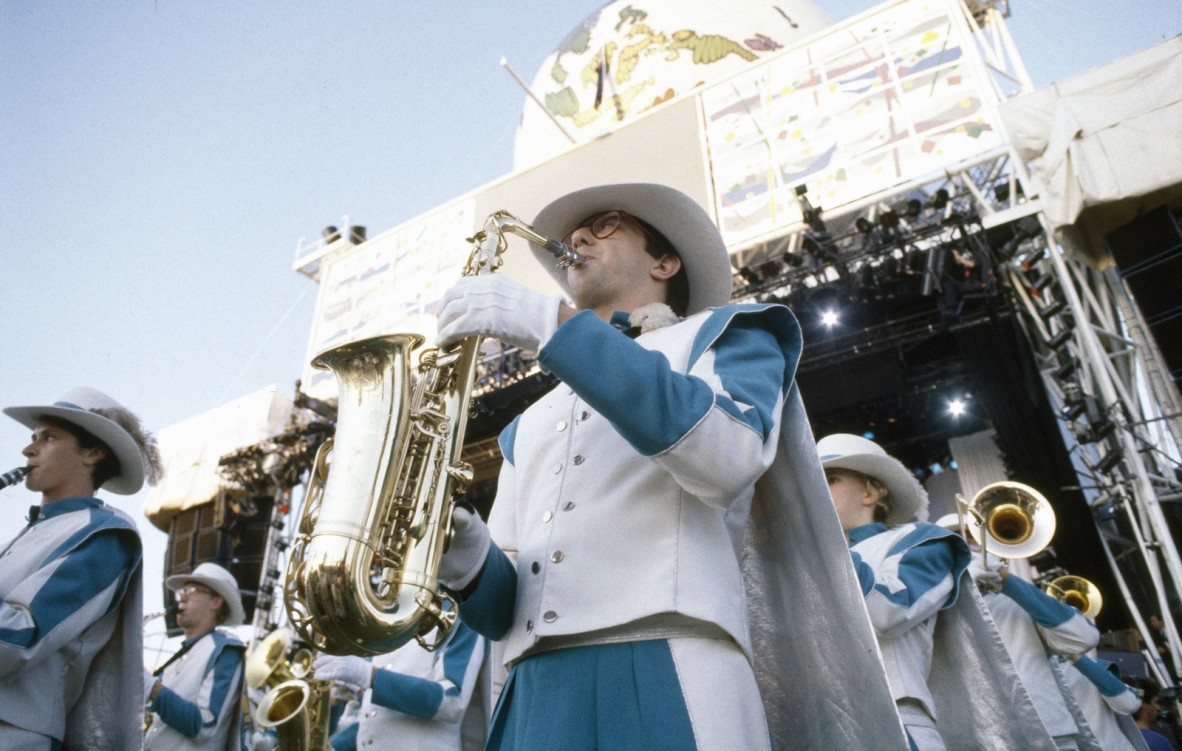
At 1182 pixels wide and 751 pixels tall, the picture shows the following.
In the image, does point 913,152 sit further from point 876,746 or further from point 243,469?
point 243,469

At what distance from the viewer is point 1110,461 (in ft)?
27.4

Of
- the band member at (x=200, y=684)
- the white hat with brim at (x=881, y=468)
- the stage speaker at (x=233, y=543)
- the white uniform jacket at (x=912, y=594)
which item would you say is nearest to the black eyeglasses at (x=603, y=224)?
the white uniform jacket at (x=912, y=594)

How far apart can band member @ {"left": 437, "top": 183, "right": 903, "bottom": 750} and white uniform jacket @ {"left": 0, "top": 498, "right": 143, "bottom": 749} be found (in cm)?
193

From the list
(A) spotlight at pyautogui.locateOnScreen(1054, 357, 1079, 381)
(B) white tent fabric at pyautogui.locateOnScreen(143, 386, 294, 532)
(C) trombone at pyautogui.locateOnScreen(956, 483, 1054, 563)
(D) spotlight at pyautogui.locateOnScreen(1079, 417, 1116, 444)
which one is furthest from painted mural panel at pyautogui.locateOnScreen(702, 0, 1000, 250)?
(B) white tent fabric at pyautogui.locateOnScreen(143, 386, 294, 532)

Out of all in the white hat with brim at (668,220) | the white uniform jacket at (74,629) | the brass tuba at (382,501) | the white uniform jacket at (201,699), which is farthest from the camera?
the white uniform jacket at (201,699)

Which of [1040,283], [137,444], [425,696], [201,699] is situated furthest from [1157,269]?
[201,699]

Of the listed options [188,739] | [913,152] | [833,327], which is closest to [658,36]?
[913,152]

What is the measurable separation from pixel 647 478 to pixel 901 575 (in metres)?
Result: 1.75

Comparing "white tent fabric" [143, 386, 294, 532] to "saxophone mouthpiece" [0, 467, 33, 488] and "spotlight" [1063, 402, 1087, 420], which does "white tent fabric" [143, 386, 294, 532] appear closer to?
"saxophone mouthpiece" [0, 467, 33, 488]

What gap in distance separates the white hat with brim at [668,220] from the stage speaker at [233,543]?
47.1 feet

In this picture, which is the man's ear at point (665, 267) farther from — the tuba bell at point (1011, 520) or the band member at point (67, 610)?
the tuba bell at point (1011, 520)

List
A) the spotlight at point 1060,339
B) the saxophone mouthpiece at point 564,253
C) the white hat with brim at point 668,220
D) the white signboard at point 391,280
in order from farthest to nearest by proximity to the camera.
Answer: the white signboard at point 391,280 < the spotlight at point 1060,339 < the white hat with brim at point 668,220 < the saxophone mouthpiece at point 564,253

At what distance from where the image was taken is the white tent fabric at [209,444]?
1628cm

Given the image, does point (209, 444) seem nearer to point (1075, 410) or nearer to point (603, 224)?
point (1075, 410)
